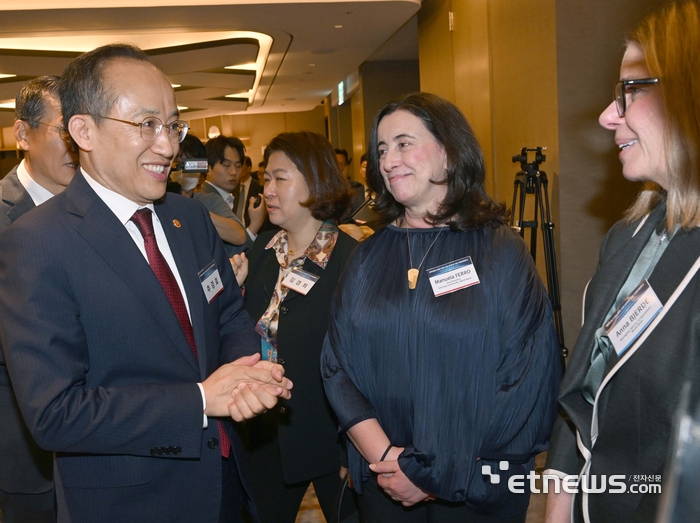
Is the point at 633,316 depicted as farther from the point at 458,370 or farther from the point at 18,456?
the point at 18,456

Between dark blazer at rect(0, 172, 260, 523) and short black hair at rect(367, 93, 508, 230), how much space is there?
835 millimetres

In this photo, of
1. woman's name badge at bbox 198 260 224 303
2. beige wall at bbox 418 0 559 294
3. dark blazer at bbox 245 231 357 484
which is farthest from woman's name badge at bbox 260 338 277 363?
beige wall at bbox 418 0 559 294

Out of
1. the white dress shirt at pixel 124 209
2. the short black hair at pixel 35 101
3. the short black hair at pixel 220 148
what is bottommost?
the white dress shirt at pixel 124 209

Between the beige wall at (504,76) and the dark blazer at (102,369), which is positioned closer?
the dark blazer at (102,369)

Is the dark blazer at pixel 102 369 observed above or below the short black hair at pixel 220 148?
below

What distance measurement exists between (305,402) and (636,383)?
4.59 feet

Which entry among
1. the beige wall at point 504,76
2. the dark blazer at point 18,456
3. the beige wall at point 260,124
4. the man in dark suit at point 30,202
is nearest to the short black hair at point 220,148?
the man in dark suit at point 30,202

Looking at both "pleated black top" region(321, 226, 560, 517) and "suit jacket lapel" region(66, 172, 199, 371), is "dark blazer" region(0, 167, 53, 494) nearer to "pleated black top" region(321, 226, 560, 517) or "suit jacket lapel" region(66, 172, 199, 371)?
"suit jacket lapel" region(66, 172, 199, 371)

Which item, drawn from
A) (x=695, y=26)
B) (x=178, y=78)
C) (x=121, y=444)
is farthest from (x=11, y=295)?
(x=178, y=78)

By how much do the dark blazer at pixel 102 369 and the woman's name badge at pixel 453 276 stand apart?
0.67m

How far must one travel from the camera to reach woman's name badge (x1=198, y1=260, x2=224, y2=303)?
1.62 meters

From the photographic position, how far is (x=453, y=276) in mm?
1701

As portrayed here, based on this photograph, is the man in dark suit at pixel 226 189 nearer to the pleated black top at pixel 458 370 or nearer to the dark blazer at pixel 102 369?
the pleated black top at pixel 458 370

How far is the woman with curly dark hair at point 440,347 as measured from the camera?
163 cm
